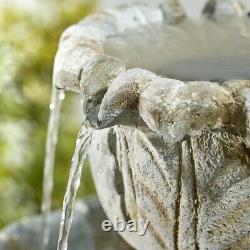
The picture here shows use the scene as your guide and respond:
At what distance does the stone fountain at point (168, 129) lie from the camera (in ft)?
2.66

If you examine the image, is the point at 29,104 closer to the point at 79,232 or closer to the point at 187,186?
the point at 79,232

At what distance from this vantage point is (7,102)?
2189 mm

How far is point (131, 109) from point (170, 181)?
0.42 ft

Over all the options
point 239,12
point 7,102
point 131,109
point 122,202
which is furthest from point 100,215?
point 7,102

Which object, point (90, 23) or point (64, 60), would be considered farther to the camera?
point (90, 23)

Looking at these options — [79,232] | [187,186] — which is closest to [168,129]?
[187,186]

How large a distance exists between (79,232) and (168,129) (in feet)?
2.20

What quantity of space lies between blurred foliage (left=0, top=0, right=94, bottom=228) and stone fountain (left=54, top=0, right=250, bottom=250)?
977 millimetres

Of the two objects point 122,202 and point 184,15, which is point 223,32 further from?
point 122,202

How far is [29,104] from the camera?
2223 mm

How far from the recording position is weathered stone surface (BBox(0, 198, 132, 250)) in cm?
136

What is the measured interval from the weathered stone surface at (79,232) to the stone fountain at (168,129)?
30 centimetres

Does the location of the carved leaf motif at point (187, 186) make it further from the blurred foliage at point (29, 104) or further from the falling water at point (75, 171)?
the blurred foliage at point (29, 104)

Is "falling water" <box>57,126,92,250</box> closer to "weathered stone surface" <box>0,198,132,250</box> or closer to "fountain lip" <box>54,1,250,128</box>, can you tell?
"fountain lip" <box>54,1,250,128</box>
